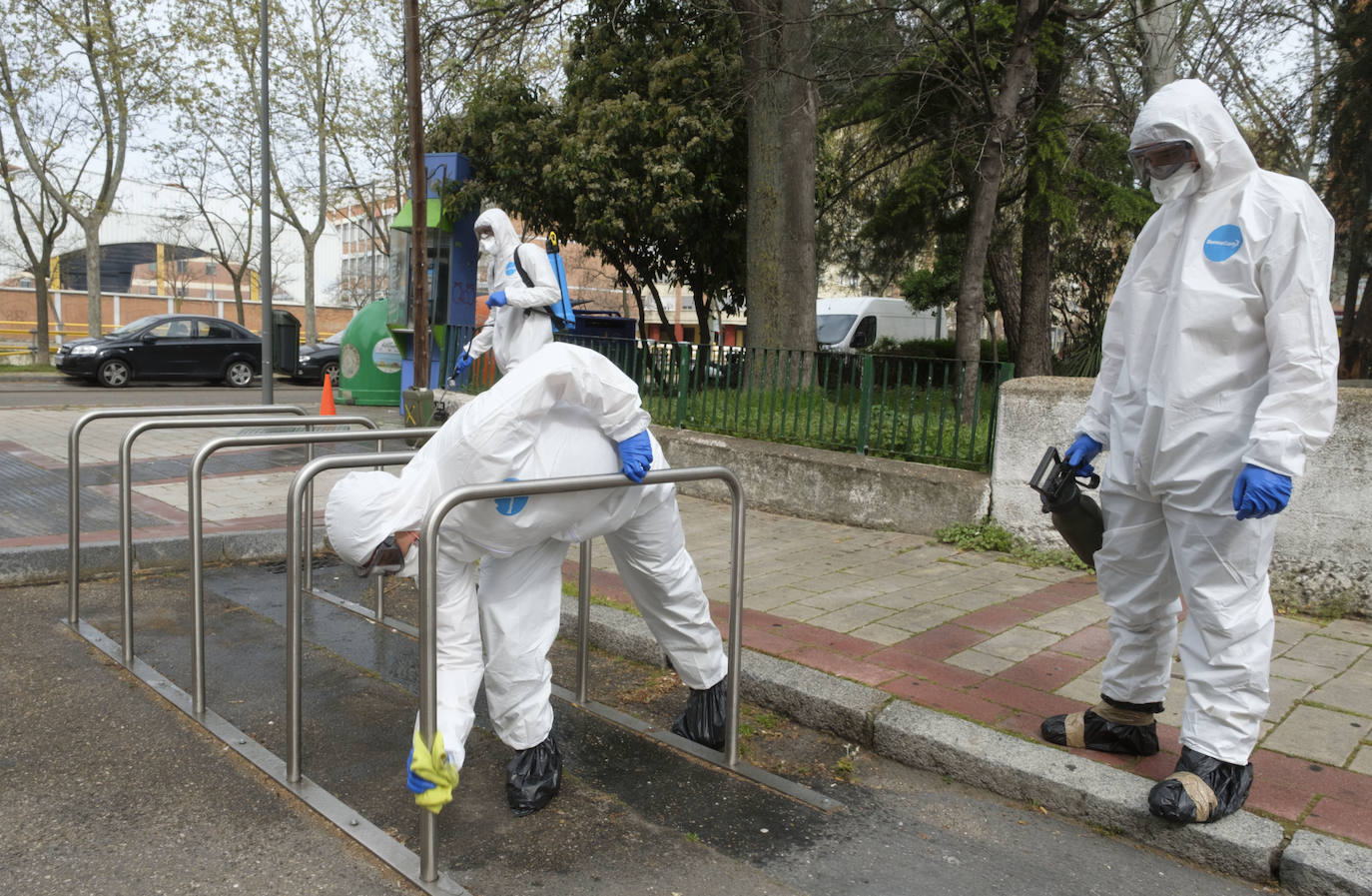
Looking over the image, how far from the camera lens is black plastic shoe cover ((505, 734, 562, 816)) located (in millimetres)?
3012

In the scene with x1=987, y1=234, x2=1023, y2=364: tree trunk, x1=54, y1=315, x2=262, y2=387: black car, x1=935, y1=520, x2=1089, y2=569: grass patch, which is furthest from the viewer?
x1=54, y1=315, x2=262, y2=387: black car

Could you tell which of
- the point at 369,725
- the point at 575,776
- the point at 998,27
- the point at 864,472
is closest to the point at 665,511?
the point at 575,776

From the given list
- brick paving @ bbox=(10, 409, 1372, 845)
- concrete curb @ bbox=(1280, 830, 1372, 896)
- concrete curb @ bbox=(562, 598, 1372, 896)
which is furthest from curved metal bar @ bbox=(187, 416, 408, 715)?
concrete curb @ bbox=(1280, 830, 1372, 896)

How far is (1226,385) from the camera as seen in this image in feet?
9.30

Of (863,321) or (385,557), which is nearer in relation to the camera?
(385,557)

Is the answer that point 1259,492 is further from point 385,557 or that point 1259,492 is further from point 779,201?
point 779,201

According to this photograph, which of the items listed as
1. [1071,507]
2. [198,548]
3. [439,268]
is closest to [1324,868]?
[1071,507]

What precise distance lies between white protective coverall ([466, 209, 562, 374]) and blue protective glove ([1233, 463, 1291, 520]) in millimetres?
4821

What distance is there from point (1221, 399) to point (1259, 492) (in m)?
0.33

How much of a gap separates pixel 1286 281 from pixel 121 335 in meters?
21.0

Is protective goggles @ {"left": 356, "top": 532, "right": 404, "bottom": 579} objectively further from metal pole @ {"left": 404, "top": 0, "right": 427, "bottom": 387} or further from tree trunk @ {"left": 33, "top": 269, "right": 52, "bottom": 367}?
tree trunk @ {"left": 33, "top": 269, "right": 52, "bottom": 367}

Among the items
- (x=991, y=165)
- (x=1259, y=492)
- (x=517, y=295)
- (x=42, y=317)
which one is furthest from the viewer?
(x=42, y=317)

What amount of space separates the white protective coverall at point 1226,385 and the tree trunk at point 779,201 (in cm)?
684

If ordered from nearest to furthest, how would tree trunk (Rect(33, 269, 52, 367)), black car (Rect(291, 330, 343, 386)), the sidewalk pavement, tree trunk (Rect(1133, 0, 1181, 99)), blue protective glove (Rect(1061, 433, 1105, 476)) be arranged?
the sidewalk pavement < blue protective glove (Rect(1061, 433, 1105, 476)) < tree trunk (Rect(1133, 0, 1181, 99)) < black car (Rect(291, 330, 343, 386)) < tree trunk (Rect(33, 269, 52, 367))
